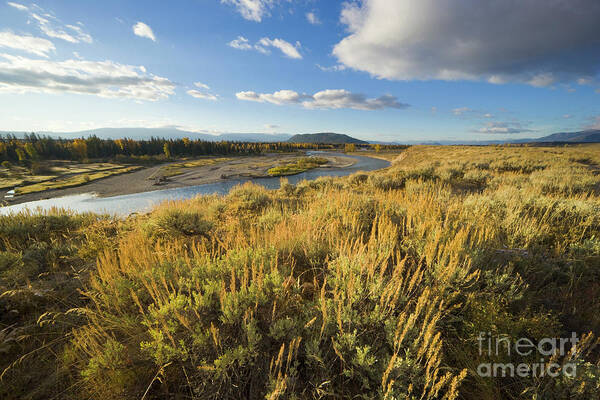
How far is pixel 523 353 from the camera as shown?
190 centimetres

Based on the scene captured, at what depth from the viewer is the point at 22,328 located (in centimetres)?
242

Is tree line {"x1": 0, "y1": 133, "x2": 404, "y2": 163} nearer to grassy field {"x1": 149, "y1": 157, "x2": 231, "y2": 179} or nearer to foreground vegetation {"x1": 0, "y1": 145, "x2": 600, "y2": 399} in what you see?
grassy field {"x1": 149, "y1": 157, "x2": 231, "y2": 179}

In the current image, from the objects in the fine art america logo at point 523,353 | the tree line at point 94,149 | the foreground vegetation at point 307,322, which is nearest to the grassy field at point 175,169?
the tree line at point 94,149

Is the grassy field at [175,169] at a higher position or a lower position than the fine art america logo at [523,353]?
lower

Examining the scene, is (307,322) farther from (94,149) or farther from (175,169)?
(94,149)

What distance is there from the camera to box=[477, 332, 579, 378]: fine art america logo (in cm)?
167

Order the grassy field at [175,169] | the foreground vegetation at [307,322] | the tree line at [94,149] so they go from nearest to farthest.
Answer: the foreground vegetation at [307,322] → the grassy field at [175,169] → the tree line at [94,149]

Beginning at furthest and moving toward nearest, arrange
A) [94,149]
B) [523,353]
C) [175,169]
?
[94,149], [175,169], [523,353]

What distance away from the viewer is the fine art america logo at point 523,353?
1672 mm

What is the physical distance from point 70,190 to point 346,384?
47.8 meters

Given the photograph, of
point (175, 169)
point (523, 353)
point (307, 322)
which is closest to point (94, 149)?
point (175, 169)

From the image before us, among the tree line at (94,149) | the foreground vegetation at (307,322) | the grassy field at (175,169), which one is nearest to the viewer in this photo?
the foreground vegetation at (307,322)

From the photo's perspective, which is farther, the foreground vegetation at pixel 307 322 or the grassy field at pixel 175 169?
the grassy field at pixel 175 169

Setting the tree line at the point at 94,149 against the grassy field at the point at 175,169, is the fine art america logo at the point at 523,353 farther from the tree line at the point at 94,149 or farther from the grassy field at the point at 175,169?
the tree line at the point at 94,149
